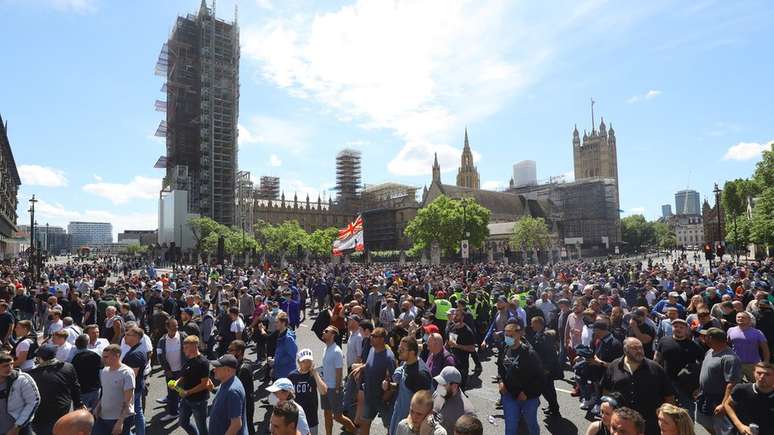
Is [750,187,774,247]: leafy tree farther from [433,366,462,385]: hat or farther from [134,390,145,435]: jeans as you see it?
[134,390,145,435]: jeans

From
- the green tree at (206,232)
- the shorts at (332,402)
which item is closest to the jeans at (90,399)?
the shorts at (332,402)

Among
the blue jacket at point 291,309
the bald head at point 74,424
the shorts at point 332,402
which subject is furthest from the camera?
the blue jacket at point 291,309

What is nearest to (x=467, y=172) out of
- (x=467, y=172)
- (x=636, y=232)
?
(x=467, y=172)

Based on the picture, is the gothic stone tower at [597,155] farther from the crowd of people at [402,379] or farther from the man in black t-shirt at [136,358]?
the man in black t-shirt at [136,358]

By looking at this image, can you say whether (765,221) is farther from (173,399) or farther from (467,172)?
(467,172)

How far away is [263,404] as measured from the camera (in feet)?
28.9

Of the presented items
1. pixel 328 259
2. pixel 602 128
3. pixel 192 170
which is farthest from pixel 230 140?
pixel 602 128

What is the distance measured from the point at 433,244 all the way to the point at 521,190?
6671cm

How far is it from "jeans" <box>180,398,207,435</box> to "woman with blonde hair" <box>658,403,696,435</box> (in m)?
5.25

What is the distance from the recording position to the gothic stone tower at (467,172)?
411 feet

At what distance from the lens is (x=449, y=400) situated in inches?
191

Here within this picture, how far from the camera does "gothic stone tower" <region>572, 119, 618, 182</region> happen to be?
12138 centimetres

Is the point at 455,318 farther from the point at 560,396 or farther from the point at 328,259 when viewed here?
the point at 328,259

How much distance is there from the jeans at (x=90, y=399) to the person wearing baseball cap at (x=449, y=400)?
15.8 feet
